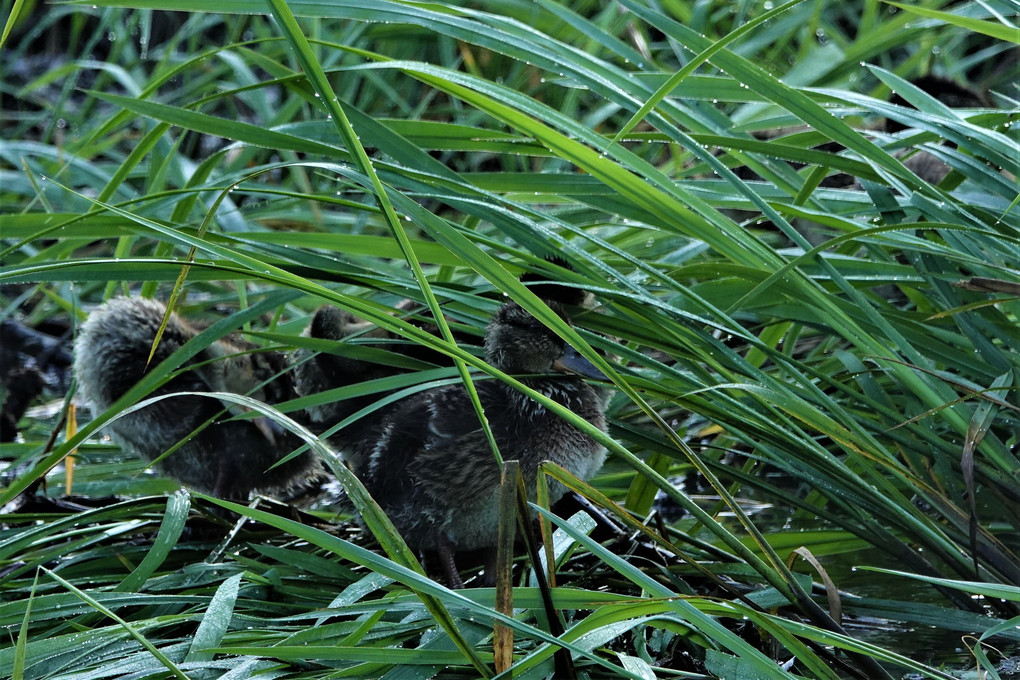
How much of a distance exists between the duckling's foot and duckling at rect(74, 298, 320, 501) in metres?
0.74

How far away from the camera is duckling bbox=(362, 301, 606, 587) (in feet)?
8.48

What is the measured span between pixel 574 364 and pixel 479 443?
36 cm

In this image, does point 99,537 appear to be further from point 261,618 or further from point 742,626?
point 742,626

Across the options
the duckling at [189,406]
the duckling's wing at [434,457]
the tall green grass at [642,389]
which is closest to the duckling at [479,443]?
the duckling's wing at [434,457]

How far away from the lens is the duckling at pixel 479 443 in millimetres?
2586

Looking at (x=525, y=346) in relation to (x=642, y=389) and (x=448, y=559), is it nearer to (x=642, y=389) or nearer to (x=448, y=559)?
(x=642, y=389)

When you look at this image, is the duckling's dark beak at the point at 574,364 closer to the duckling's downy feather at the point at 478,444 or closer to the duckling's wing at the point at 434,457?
the duckling's downy feather at the point at 478,444

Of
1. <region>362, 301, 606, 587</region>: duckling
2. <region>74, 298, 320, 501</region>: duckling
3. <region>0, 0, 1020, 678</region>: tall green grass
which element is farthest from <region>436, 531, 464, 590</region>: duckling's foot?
<region>74, 298, 320, 501</region>: duckling

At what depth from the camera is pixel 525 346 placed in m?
2.68

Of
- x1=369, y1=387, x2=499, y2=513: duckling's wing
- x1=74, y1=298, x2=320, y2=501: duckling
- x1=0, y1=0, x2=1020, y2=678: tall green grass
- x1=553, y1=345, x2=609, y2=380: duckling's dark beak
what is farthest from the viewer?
Answer: x1=74, y1=298, x2=320, y2=501: duckling

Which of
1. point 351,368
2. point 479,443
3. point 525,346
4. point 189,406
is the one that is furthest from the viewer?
point 189,406

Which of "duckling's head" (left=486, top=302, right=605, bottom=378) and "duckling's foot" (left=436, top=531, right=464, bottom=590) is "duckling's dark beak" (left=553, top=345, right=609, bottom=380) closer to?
"duckling's head" (left=486, top=302, right=605, bottom=378)

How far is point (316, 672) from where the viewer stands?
2.04 meters

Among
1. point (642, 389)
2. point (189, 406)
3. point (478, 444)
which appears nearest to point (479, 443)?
point (478, 444)
